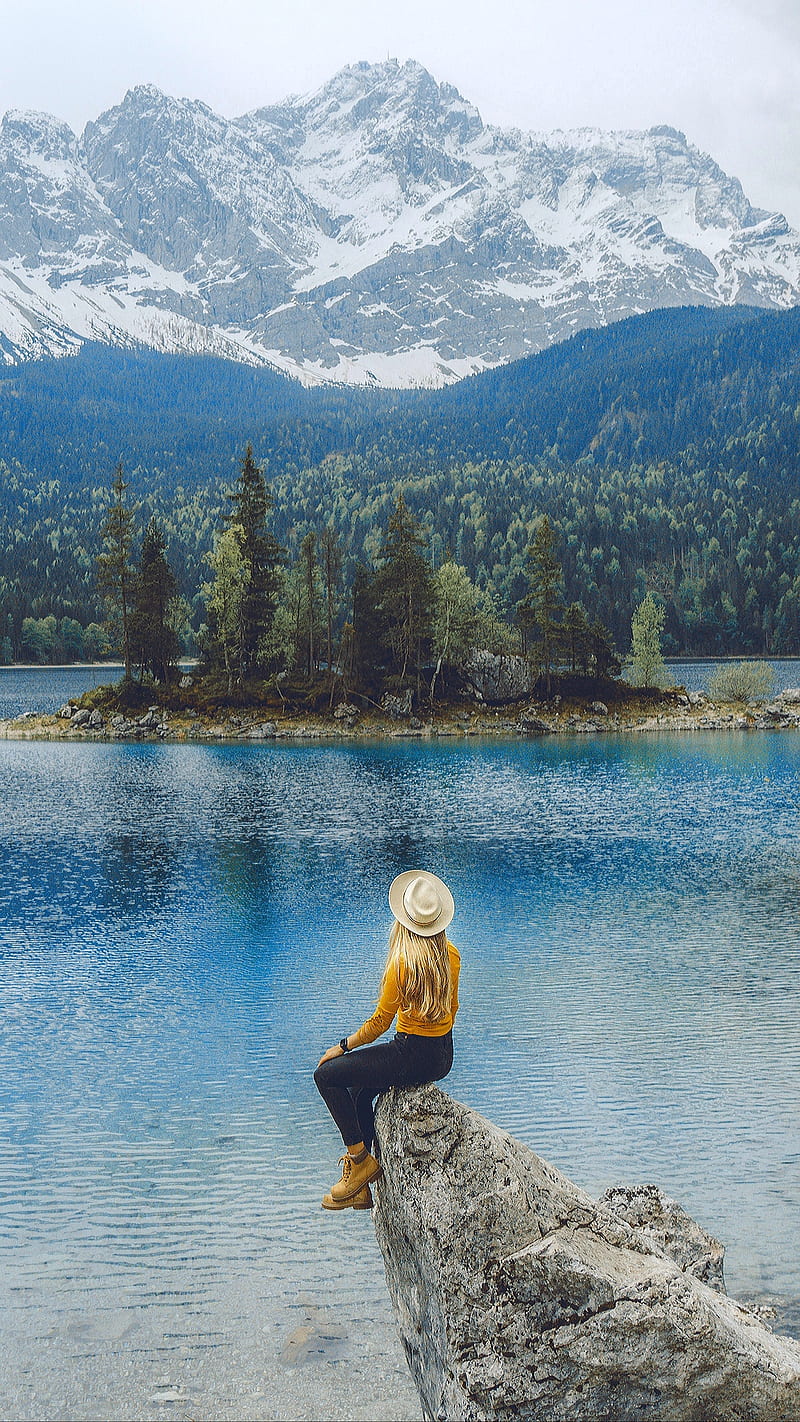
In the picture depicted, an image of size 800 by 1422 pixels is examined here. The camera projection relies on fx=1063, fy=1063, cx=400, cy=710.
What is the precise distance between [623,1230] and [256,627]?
73302 millimetres

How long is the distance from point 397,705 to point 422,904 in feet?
227

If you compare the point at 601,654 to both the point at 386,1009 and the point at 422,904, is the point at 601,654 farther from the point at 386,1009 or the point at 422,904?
the point at 422,904

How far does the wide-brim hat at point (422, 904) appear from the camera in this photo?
6871 millimetres

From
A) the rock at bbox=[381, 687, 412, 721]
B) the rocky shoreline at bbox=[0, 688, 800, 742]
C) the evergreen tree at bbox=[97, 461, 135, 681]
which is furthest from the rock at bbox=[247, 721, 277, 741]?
the evergreen tree at bbox=[97, 461, 135, 681]

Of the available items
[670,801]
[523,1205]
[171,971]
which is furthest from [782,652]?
[523,1205]

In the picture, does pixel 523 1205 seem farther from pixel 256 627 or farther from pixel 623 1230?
pixel 256 627

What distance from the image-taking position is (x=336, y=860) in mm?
30156

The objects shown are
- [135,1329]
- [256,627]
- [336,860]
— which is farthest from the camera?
[256,627]

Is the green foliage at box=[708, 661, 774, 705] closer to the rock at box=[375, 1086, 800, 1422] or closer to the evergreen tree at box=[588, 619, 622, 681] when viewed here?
the evergreen tree at box=[588, 619, 622, 681]

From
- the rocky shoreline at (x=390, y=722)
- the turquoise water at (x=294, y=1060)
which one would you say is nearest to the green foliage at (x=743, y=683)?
the rocky shoreline at (x=390, y=722)

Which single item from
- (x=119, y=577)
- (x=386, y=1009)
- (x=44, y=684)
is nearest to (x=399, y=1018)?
(x=386, y=1009)

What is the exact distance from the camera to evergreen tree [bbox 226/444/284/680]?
76.9 meters

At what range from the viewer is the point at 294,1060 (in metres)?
14.5

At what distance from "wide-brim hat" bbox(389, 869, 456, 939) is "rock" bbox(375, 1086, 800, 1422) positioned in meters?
1.16
